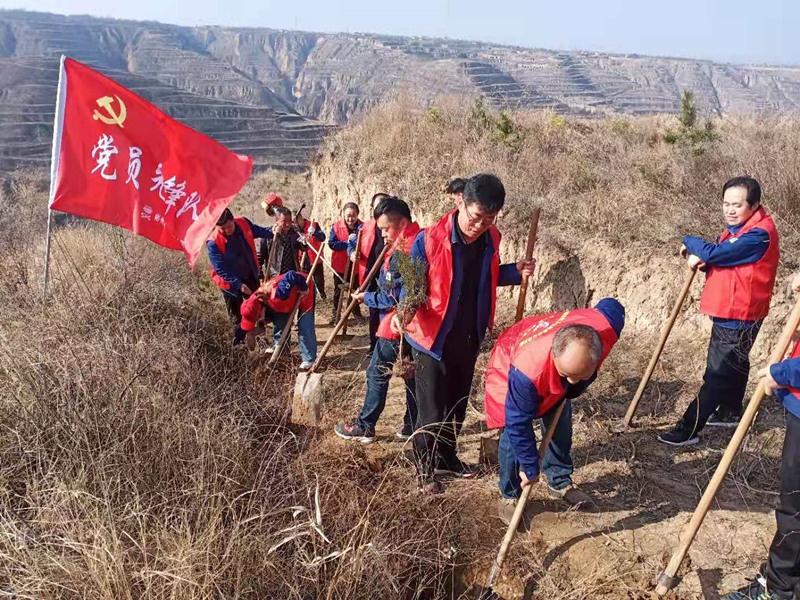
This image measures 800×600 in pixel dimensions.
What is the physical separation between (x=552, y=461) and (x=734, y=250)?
1746mm

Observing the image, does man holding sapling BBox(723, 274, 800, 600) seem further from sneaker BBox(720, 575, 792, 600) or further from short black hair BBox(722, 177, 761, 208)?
short black hair BBox(722, 177, 761, 208)

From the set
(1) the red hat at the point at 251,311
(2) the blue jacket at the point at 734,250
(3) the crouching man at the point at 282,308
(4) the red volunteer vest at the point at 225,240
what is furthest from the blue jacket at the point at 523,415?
(4) the red volunteer vest at the point at 225,240

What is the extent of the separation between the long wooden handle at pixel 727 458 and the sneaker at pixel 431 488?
1.25 m

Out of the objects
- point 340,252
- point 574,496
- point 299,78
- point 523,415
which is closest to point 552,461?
point 574,496

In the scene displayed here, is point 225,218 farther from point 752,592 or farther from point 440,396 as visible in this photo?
point 752,592

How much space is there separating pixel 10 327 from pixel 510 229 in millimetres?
4742

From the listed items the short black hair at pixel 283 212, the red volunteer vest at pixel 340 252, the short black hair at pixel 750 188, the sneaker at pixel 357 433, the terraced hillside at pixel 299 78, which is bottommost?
the sneaker at pixel 357 433

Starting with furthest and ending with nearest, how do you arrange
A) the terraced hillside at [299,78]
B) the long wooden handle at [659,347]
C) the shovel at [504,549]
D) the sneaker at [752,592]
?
1. the terraced hillside at [299,78]
2. the long wooden handle at [659,347]
3. the shovel at [504,549]
4. the sneaker at [752,592]

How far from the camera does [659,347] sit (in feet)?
12.3

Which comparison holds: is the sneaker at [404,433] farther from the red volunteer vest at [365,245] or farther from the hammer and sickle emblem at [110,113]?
the hammer and sickle emblem at [110,113]

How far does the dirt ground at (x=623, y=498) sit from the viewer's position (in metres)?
2.76

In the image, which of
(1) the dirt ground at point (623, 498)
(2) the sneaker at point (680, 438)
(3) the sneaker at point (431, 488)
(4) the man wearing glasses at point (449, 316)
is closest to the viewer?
(1) the dirt ground at point (623, 498)

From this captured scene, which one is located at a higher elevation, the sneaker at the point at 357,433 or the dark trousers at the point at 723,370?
the dark trousers at the point at 723,370

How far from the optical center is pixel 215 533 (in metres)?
2.29
